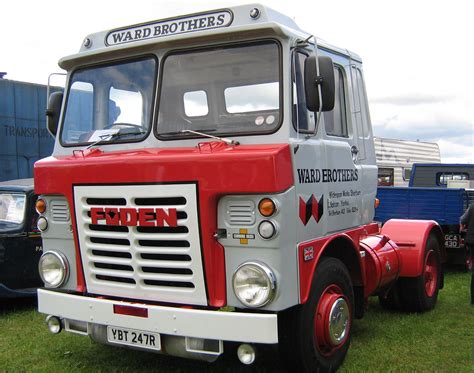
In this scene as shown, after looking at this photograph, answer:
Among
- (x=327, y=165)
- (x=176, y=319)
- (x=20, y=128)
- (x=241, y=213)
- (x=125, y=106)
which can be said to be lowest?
(x=176, y=319)

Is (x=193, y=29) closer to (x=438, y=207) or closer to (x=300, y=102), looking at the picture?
(x=300, y=102)

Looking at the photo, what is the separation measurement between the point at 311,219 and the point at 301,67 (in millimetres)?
1176

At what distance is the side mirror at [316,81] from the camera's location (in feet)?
13.2

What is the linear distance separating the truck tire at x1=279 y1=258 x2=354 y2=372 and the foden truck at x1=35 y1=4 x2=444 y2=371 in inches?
0.6

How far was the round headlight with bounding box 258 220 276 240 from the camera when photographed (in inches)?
147

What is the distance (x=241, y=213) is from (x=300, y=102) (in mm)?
1011

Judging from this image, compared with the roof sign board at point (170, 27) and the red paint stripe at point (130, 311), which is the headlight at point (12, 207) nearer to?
the roof sign board at point (170, 27)

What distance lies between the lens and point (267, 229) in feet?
12.3

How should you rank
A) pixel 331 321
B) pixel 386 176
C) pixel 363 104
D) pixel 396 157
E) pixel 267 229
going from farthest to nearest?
pixel 396 157
pixel 386 176
pixel 363 104
pixel 331 321
pixel 267 229

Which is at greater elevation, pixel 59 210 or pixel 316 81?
pixel 316 81

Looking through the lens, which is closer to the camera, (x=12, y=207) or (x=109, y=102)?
(x=109, y=102)

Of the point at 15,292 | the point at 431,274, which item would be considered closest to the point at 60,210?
the point at 15,292

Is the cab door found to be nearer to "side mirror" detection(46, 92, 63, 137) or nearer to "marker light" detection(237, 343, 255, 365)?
"marker light" detection(237, 343, 255, 365)

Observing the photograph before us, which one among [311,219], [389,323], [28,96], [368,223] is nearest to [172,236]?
[311,219]
